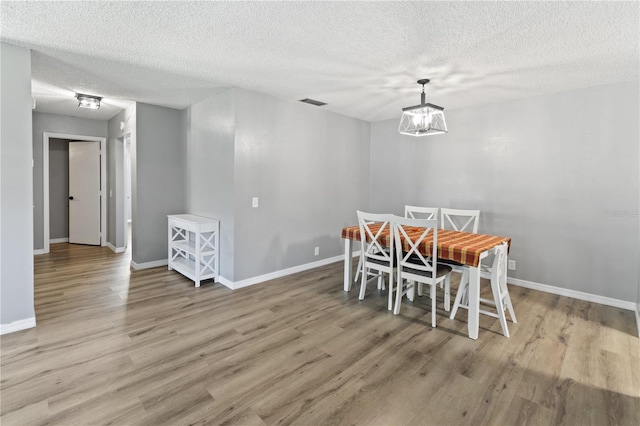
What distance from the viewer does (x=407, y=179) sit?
5062 mm

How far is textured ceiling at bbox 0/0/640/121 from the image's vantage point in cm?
204

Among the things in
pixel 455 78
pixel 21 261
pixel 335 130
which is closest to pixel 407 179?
pixel 335 130

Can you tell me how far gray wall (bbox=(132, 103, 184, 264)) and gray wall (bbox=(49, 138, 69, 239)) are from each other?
2.96m

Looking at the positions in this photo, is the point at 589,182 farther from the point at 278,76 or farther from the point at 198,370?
the point at 198,370

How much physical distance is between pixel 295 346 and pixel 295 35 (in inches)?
93.5

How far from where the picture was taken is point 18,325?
2.66 m

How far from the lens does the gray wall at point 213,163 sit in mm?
3781

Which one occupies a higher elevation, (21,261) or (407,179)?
(407,179)

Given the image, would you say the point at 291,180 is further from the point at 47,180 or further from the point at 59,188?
the point at 59,188

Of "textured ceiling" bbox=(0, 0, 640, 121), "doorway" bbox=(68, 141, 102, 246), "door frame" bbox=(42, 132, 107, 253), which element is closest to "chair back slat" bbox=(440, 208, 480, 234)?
"textured ceiling" bbox=(0, 0, 640, 121)

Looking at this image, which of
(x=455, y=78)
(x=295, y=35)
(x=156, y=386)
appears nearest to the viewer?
(x=156, y=386)

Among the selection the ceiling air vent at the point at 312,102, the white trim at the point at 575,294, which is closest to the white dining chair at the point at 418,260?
the white trim at the point at 575,294

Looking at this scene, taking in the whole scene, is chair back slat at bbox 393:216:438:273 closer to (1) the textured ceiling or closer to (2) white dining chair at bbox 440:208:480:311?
(2) white dining chair at bbox 440:208:480:311

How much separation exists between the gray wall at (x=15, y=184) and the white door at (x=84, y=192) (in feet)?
12.5
